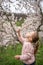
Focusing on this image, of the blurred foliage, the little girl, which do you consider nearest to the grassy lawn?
the little girl

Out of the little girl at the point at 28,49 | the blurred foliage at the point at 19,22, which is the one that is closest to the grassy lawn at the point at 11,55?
the little girl at the point at 28,49

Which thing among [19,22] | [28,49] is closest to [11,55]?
[28,49]

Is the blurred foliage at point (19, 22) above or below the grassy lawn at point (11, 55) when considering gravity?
above

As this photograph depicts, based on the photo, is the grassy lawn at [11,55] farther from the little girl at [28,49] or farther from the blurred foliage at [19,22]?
the blurred foliage at [19,22]

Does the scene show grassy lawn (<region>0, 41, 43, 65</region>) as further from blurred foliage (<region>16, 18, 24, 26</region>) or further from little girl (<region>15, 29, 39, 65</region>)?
blurred foliage (<region>16, 18, 24, 26</region>)

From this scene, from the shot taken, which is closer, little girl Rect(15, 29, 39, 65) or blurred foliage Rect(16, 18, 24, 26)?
little girl Rect(15, 29, 39, 65)

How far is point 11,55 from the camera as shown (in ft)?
8.80

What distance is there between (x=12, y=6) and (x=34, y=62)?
1.63ft

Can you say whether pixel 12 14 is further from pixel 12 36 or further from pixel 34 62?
pixel 34 62

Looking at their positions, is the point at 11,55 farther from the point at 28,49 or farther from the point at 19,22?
the point at 19,22

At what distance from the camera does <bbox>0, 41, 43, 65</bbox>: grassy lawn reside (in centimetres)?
267

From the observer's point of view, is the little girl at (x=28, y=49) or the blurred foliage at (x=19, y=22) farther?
the blurred foliage at (x=19, y=22)

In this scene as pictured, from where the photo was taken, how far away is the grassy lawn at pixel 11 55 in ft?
8.77

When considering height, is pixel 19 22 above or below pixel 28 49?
above
